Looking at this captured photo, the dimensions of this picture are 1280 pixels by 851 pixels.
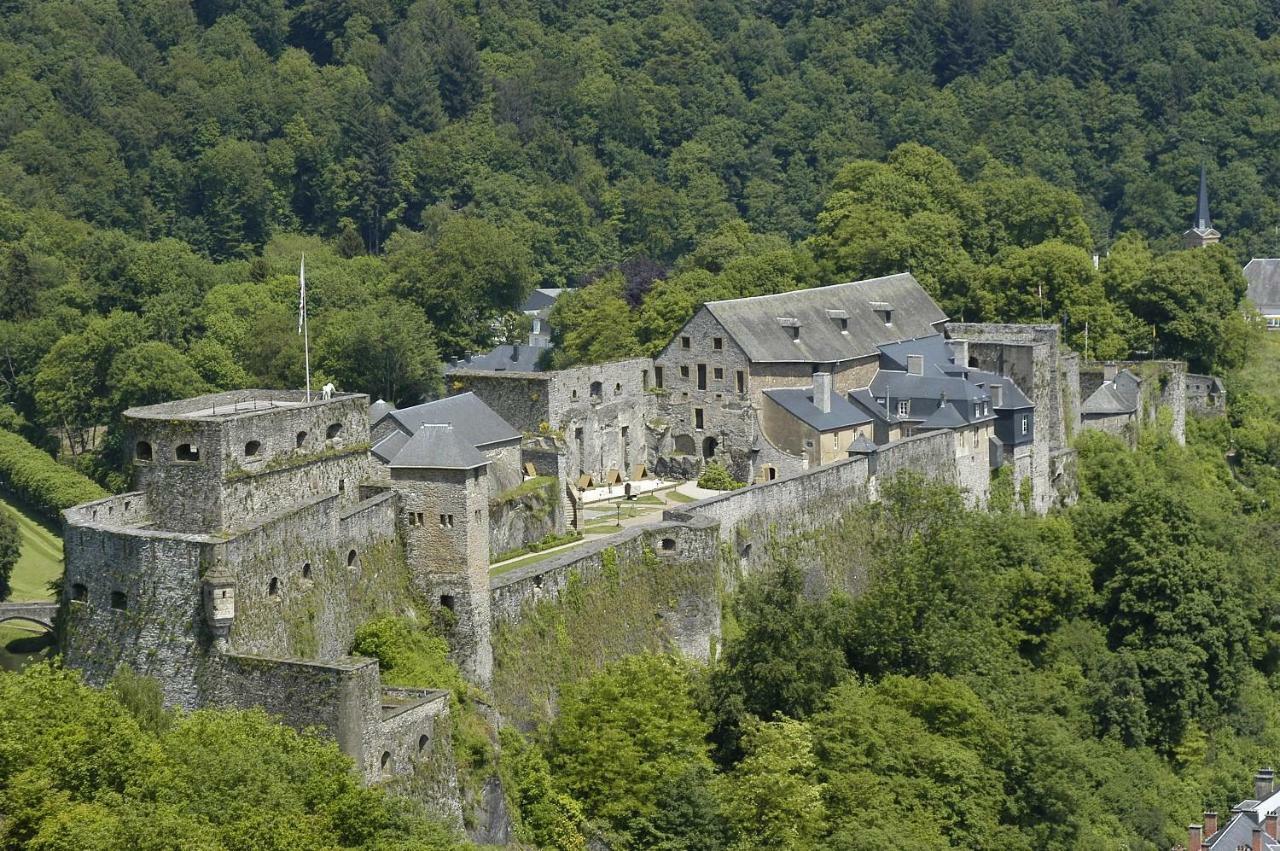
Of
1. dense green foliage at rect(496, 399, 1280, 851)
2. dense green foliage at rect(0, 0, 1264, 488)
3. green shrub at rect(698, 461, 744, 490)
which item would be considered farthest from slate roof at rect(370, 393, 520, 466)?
dense green foliage at rect(0, 0, 1264, 488)

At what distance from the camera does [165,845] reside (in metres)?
34.8

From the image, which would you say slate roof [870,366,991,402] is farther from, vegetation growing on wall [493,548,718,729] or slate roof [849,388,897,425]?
vegetation growing on wall [493,548,718,729]

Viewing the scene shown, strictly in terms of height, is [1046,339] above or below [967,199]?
below

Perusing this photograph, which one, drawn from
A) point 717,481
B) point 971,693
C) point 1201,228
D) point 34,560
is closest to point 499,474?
point 717,481

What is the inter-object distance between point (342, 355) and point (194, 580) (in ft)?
94.7

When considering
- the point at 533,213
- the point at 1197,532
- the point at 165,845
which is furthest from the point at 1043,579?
the point at 533,213

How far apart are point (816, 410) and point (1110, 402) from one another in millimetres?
12530

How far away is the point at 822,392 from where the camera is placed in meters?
62.2

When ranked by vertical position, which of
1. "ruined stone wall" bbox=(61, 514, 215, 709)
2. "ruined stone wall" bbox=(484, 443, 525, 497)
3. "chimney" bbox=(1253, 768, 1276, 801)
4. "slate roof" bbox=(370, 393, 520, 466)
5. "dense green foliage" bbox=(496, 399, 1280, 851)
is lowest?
"chimney" bbox=(1253, 768, 1276, 801)

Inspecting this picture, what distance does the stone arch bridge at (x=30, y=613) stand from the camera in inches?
2181

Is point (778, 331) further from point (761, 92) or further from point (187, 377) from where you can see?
point (761, 92)

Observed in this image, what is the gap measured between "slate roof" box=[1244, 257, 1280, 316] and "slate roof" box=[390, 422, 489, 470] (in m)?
65.2

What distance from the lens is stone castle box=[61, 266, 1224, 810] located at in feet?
135

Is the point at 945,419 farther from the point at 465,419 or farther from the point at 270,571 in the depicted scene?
the point at 270,571
